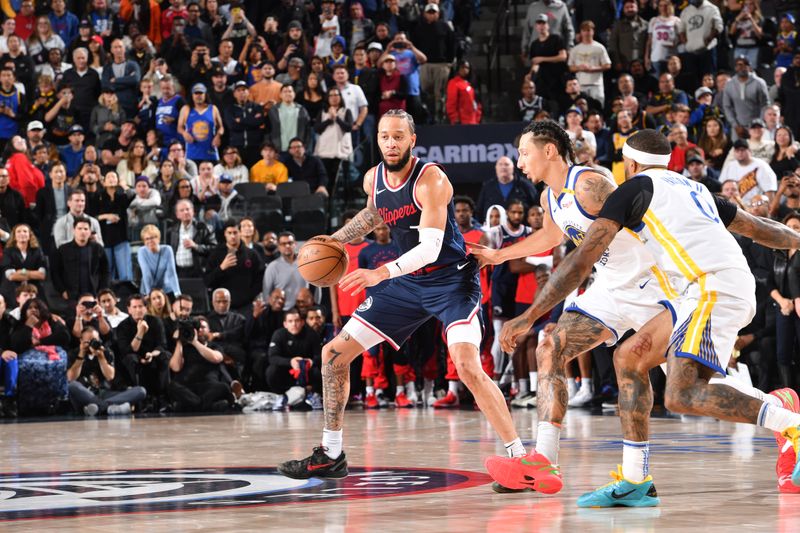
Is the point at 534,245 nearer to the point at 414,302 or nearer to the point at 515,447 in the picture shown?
the point at 414,302

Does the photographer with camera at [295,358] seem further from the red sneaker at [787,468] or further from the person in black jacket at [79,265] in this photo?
the red sneaker at [787,468]

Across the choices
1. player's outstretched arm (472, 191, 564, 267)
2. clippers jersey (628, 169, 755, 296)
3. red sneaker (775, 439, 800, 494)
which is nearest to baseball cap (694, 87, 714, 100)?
player's outstretched arm (472, 191, 564, 267)

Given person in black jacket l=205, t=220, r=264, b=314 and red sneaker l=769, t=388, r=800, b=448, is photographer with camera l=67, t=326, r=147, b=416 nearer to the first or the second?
person in black jacket l=205, t=220, r=264, b=314

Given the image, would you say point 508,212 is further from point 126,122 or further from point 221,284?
point 126,122

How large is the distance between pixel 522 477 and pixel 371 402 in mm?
7991

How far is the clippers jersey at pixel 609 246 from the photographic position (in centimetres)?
617

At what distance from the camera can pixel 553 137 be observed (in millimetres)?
6398

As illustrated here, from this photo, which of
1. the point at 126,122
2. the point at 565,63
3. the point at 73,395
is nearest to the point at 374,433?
the point at 73,395

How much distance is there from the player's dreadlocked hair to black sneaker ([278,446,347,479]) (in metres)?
2.13

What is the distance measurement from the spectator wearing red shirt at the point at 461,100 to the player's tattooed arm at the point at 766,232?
12.1m

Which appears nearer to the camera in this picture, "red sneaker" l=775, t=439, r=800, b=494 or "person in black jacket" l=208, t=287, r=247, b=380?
"red sneaker" l=775, t=439, r=800, b=494

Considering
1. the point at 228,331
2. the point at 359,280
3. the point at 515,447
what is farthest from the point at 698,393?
the point at 228,331

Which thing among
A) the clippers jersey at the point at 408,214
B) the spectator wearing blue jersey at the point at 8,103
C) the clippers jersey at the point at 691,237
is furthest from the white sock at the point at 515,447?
the spectator wearing blue jersey at the point at 8,103

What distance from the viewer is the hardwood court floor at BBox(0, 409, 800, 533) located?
507 cm
